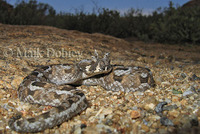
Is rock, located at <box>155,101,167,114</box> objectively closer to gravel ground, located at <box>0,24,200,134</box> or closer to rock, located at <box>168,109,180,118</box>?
gravel ground, located at <box>0,24,200,134</box>

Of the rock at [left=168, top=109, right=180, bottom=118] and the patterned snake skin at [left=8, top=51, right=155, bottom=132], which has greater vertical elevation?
the patterned snake skin at [left=8, top=51, right=155, bottom=132]

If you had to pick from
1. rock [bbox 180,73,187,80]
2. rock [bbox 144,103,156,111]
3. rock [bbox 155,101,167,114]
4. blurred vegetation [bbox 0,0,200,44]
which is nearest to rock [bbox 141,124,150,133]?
rock [bbox 155,101,167,114]

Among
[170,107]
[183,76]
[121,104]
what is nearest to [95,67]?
[121,104]

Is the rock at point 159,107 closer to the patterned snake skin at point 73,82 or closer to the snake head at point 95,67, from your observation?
the patterned snake skin at point 73,82

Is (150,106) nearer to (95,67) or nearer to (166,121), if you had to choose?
(166,121)

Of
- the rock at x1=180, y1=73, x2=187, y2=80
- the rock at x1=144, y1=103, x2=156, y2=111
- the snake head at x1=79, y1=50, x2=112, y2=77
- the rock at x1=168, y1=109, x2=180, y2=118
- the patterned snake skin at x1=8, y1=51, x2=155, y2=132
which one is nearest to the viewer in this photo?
the rock at x1=168, y1=109, x2=180, y2=118

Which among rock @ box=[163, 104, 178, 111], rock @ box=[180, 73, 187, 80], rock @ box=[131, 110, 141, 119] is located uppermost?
rock @ box=[180, 73, 187, 80]
